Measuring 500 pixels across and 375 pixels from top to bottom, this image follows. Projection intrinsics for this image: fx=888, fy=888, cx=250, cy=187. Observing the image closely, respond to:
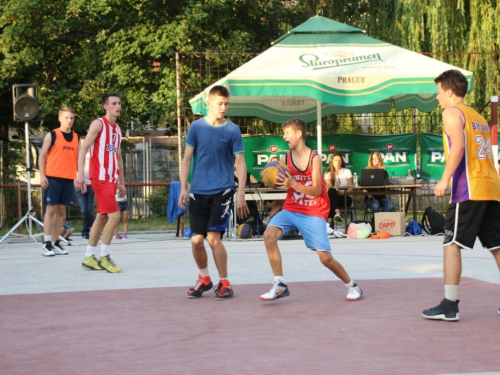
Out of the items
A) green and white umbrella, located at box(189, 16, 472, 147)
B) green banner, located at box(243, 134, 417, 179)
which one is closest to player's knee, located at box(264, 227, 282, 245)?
green and white umbrella, located at box(189, 16, 472, 147)

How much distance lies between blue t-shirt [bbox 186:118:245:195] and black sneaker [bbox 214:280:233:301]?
870 millimetres

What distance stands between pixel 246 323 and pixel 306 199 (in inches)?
63.2

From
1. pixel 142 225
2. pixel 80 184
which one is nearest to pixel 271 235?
pixel 80 184

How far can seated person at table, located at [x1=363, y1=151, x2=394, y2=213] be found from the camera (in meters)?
17.2

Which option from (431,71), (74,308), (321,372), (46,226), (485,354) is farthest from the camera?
(431,71)

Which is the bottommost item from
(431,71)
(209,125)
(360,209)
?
(360,209)

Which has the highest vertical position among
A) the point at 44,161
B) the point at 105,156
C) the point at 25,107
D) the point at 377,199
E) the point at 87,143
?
the point at 25,107

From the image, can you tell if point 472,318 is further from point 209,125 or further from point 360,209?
point 360,209

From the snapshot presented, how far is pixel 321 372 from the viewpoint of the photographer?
5.25 m

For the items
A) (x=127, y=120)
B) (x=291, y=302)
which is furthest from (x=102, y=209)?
(x=127, y=120)

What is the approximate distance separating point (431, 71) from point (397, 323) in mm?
10003

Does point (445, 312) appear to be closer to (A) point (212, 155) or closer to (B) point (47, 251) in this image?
(A) point (212, 155)

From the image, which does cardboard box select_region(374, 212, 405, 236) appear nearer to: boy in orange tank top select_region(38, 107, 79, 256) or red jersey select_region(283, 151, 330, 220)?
boy in orange tank top select_region(38, 107, 79, 256)

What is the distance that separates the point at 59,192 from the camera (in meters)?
13.2
